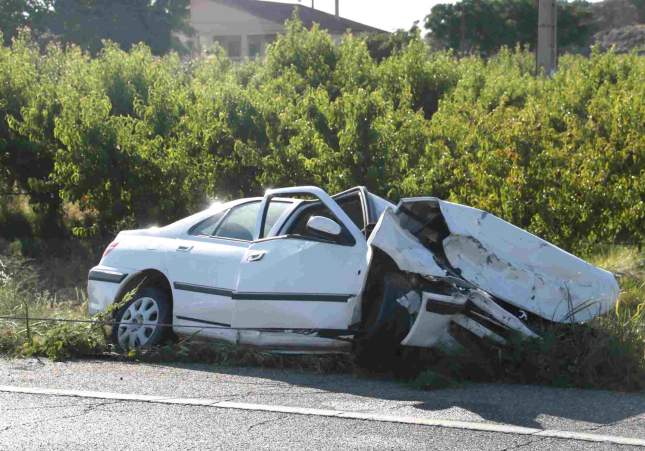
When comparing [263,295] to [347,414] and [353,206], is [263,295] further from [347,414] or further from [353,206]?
[347,414]

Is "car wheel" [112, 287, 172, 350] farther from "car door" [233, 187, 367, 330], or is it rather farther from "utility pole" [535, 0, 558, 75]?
"utility pole" [535, 0, 558, 75]

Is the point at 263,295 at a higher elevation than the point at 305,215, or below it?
below

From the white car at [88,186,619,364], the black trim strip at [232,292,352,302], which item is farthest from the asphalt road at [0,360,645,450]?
the black trim strip at [232,292,352,302]

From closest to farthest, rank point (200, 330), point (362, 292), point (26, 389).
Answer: point (26, 389) → point (362, 292) → point (200, 330)

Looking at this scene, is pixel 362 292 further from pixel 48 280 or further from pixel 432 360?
Result: pixel 48 280

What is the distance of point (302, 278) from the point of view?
9.18 metres

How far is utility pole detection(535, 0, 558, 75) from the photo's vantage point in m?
18.0

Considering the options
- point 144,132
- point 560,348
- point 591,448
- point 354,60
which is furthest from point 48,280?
point 591,448

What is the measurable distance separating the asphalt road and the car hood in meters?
0.78

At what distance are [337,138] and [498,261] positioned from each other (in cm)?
634

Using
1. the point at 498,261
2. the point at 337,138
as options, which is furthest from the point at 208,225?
the point at 337,138

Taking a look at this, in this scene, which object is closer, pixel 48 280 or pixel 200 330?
pixel 200 330

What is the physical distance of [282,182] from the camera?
15.2 meters

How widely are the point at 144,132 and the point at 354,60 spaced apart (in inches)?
212
